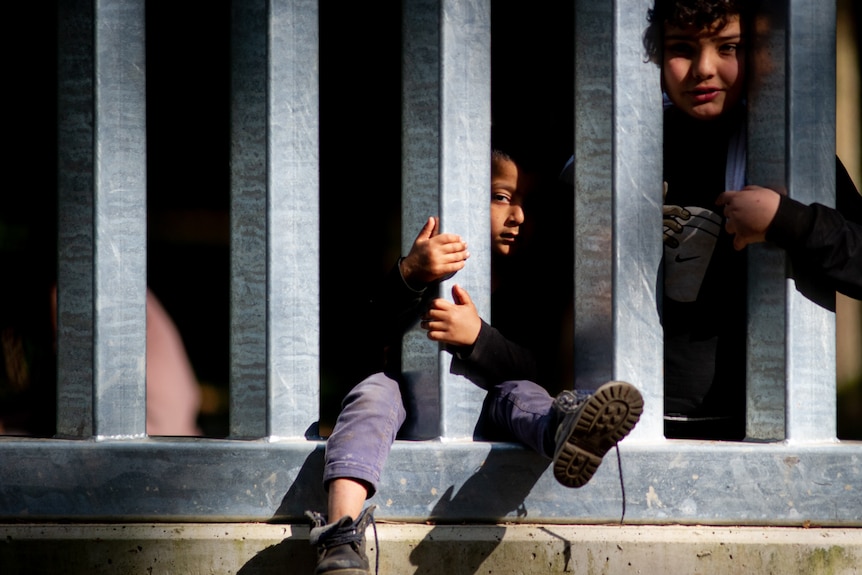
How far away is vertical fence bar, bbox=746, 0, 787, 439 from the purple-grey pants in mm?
516

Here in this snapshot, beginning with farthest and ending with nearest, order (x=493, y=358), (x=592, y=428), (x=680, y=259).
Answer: (x=680, y=259)
(x=493, y=358)
(x=592, y=428)

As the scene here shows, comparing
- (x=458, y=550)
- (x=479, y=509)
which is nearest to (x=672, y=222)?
(x=479, y=509)

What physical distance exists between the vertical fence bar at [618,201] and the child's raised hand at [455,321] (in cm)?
26

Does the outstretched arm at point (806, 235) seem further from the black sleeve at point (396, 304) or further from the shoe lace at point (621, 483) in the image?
the black sleeve at point (396, 304)

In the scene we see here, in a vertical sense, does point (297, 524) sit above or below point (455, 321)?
below

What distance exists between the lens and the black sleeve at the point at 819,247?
7.56 ft

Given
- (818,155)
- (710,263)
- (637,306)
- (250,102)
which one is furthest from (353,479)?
(818,155)


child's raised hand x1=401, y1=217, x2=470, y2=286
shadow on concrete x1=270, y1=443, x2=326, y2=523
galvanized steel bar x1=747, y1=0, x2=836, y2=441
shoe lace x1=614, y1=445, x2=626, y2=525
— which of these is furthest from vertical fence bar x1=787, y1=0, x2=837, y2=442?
shadow on concrete x1=270, y1=443, x2=326, y2=523

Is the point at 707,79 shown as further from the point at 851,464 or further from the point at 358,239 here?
the point at 358,239

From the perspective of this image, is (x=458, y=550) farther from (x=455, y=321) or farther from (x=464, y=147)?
(x=464, y=147)

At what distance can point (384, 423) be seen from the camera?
243 centimetres

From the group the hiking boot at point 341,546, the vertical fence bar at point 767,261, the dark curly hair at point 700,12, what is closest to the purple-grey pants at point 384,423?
the hiking boot at point 341,546

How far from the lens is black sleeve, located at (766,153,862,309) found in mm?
2305

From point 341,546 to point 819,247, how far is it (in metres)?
1.30
